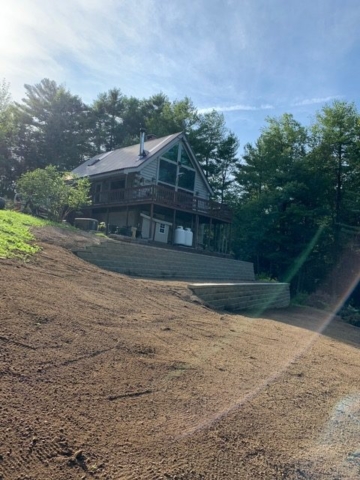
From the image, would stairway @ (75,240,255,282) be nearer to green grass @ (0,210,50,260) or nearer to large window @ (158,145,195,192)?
green grass @ (0,210,50,260)

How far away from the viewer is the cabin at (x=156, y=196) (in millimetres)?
19297

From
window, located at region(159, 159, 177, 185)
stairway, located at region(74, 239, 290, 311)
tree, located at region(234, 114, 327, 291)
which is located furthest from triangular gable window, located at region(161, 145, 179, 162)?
stairway, located at region(74, 239, 290, 311)

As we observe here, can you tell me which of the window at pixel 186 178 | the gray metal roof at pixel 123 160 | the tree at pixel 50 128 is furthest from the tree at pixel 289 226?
the tree at pixel 50 128

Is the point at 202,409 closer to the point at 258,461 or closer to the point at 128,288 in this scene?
the point at 258,461

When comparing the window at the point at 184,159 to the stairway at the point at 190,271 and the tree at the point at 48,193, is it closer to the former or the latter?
the stairway at the point at 190,271

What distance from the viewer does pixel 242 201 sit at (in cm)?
3328

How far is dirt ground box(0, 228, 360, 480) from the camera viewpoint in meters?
2.38

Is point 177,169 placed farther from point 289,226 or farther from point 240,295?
point 240,295

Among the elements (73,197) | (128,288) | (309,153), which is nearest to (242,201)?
(309,153)

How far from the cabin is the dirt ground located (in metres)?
12.4

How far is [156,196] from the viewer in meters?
18.3

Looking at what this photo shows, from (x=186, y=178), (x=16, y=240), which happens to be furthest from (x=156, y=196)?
(x=16, y=240)

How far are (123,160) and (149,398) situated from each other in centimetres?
2068

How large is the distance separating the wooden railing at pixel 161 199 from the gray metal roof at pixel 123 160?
1.39 meters
